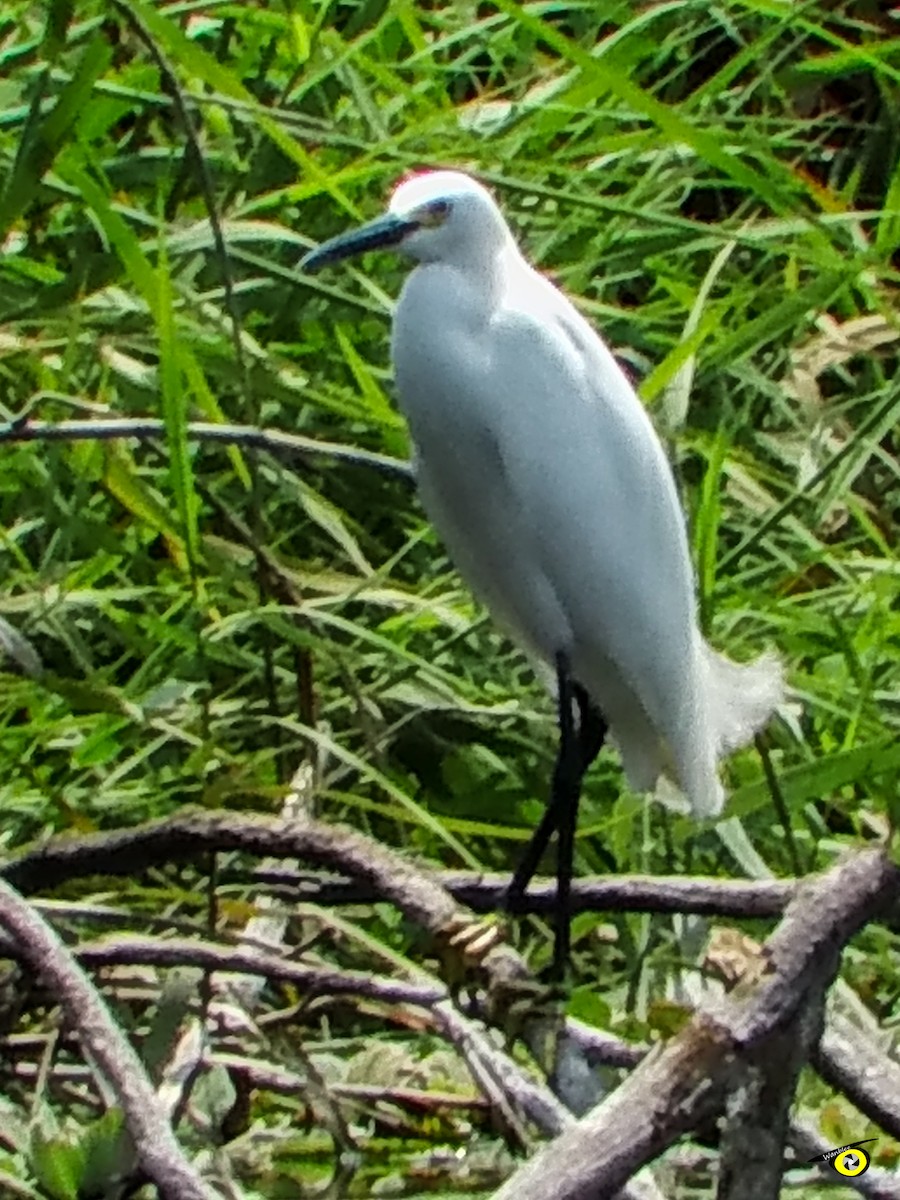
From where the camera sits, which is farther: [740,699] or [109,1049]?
[740,699]

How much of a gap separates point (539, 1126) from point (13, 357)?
65 cm

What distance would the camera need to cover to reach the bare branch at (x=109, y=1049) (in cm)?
52

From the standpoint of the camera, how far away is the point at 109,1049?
581 mm

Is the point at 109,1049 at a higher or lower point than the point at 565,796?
higher

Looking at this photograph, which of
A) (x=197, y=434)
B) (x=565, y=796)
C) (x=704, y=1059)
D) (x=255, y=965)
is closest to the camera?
(x=704, y=1059)

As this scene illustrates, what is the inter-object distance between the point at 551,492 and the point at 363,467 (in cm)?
32

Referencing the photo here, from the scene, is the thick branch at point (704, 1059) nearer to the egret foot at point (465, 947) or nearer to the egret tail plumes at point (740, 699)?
the egret foot at point (465, 947)

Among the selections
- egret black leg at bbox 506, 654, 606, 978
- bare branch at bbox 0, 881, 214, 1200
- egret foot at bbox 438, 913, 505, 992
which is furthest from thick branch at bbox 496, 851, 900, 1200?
egret black leg at bbox 506, 654, 606, 978

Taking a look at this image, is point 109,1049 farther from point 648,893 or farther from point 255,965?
point 648,893

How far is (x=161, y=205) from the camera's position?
1.15 m

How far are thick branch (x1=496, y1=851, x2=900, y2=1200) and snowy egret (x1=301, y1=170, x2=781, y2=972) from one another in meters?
0.31

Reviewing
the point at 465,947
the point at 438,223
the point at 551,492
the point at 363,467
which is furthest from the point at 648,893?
the point at 363,467

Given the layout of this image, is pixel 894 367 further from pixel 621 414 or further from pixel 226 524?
pixel 621 414

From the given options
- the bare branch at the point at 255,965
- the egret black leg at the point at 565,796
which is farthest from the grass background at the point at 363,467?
the bare branch at the point at 255,965
